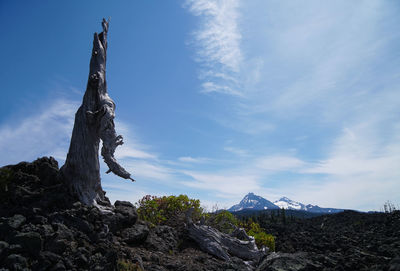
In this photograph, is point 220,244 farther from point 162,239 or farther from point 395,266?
point 395,266

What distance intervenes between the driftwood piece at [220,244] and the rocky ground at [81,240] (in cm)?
41

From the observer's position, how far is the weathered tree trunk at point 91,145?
29.0 feet

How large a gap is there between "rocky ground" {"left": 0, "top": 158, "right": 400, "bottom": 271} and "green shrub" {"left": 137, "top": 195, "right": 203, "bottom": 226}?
2.07 m

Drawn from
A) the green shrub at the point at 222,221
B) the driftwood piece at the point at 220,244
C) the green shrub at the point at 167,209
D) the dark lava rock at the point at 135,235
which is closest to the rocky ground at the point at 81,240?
the dark lava rock at the point at 135,235

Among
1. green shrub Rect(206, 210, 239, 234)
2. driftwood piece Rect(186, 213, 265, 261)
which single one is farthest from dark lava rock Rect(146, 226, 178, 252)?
green shrub Rect(206, 210, 239, 234)

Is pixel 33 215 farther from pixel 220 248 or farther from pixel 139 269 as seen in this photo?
pixel 220 248

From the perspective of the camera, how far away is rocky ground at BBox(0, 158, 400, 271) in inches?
236

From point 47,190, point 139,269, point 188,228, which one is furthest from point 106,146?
point 188,228

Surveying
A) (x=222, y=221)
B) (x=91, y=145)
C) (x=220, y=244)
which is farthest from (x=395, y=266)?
(x=222, y=221)

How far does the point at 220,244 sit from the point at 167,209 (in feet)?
12.3

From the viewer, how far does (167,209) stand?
13.2 m

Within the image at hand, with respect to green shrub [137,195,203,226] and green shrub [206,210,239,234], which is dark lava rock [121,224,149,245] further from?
green shrub [206,210,239,234]

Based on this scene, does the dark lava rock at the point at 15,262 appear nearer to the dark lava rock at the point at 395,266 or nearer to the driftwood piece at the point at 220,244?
the driftwood piece at the point at 220,244

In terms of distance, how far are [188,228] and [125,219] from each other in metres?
3.12
